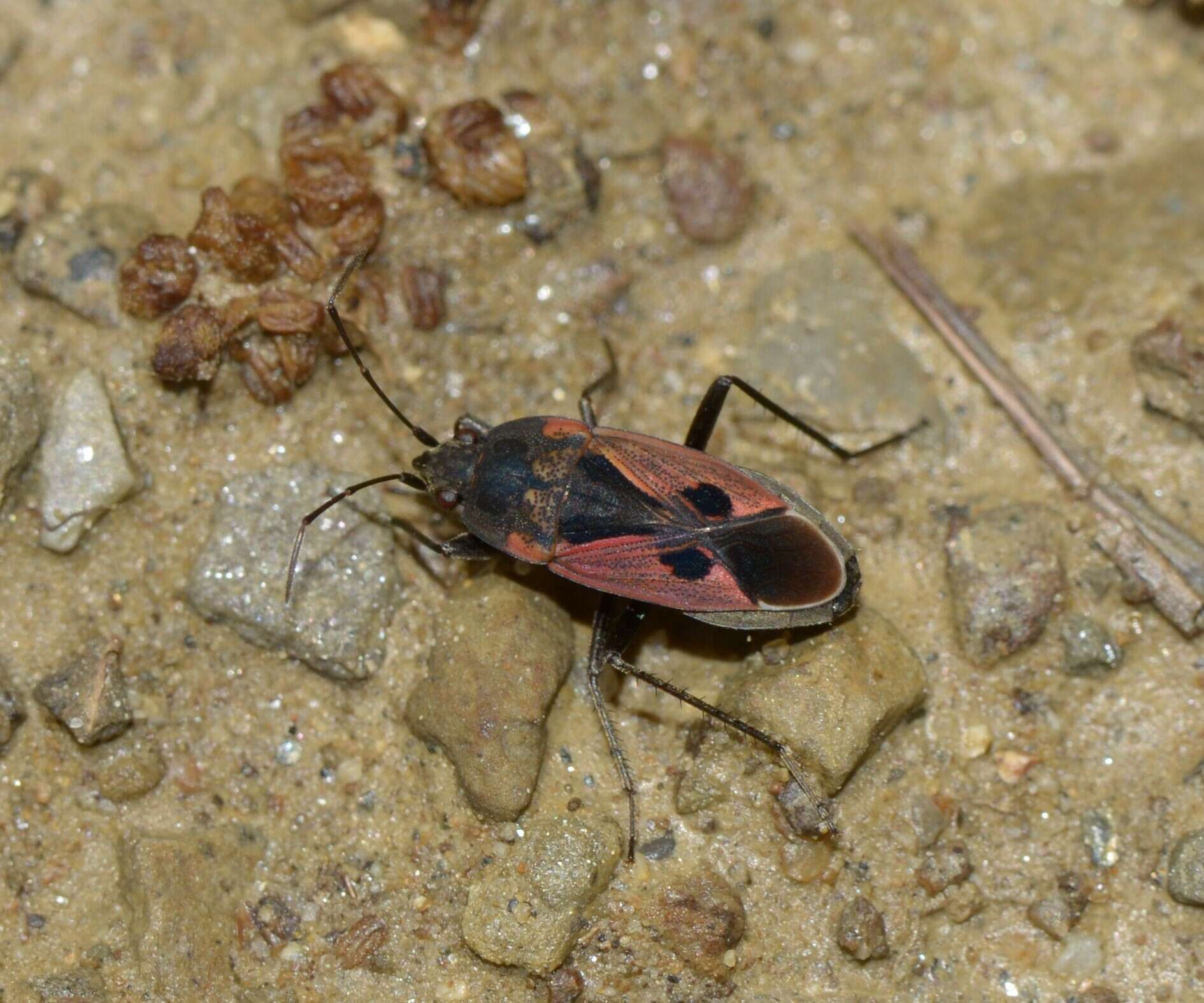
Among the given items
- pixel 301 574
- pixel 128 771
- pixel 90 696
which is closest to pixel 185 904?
pixel 128 771

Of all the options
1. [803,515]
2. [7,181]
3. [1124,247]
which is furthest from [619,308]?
[7,181]

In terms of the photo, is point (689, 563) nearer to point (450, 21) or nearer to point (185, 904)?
point (185, 904)

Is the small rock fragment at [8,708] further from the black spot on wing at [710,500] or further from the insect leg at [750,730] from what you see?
the black spot on wing at [710,500]

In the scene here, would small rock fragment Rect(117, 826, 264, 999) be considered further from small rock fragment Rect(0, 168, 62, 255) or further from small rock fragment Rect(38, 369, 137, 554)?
small rock fragment Rect(0, 168, 62, 255)

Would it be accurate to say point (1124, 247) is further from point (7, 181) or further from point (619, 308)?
point (7, 181)

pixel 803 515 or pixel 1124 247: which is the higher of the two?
pixel 1124 247

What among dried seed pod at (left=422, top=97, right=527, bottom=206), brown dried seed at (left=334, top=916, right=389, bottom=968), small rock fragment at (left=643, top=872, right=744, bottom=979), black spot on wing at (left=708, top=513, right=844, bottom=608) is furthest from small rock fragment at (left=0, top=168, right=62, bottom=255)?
small rock fragment at (left=643, top=872, right=744, bottom=979)
